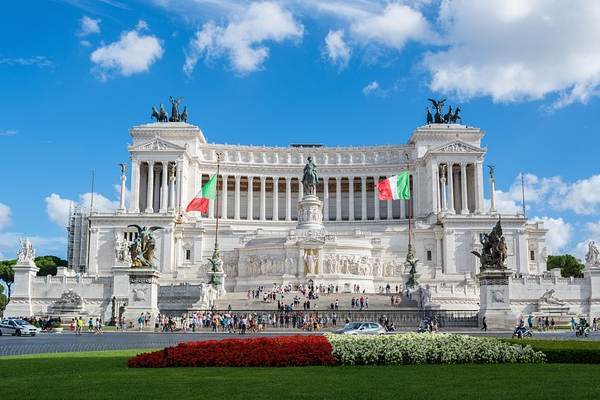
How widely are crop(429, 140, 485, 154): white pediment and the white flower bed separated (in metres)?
90.4

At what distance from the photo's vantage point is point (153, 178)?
114562 mm

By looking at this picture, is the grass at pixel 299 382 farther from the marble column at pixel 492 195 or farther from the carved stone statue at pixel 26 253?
the marble column at pixel 492 195

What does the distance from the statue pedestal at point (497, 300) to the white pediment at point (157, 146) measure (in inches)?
2860

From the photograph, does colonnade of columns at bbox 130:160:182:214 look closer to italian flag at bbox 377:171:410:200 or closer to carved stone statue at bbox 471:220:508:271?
italian flag at bbox 377:171:410:200

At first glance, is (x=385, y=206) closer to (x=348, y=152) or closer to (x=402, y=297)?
(x=348, y=152)

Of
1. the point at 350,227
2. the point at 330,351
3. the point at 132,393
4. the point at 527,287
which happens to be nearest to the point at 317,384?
the point at 132,393

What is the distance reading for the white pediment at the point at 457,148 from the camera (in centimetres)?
11250

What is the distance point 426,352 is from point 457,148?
92.6 m

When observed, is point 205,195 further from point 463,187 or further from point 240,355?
point 240,355

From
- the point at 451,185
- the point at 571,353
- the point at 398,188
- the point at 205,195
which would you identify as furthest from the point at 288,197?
the point at 571,353

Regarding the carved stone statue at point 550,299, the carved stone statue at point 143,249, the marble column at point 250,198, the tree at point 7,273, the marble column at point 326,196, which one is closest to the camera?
the carved stone statue at point 143,249

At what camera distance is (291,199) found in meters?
128

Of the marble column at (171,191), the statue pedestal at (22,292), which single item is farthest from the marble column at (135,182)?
the statue pedestal at (22,292)

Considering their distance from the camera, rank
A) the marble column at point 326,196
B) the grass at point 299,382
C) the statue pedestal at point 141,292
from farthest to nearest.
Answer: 1. the marble column at point 326,196
2. the statue pedestal at point 141,292
3. the grass at point 299,382
